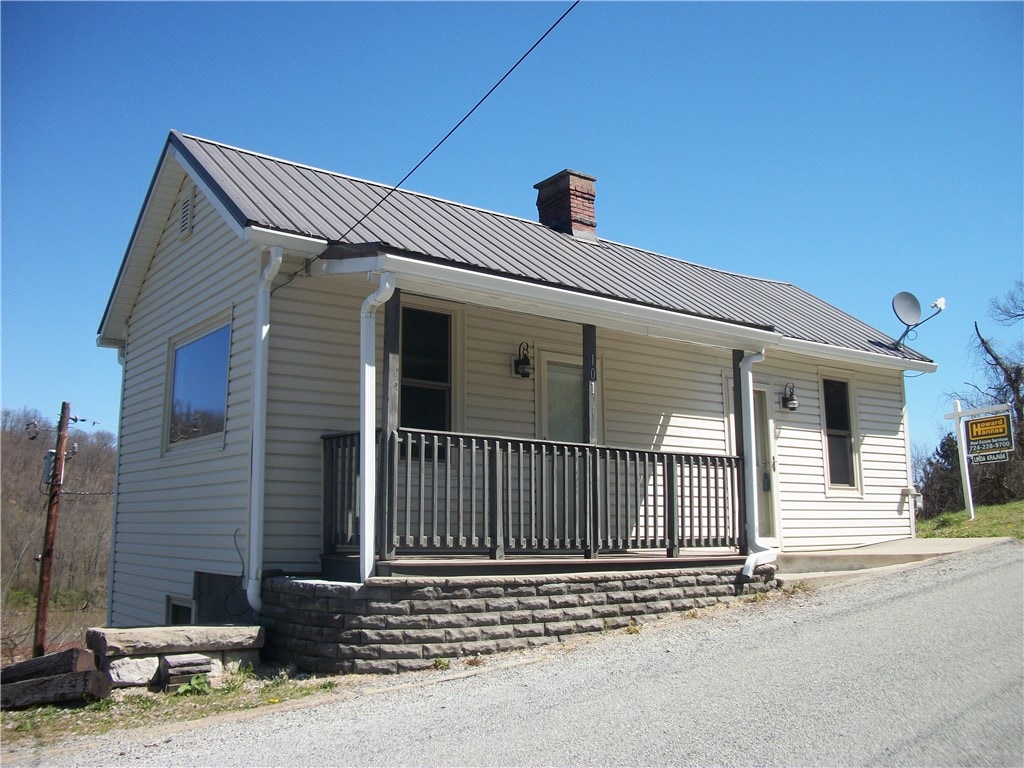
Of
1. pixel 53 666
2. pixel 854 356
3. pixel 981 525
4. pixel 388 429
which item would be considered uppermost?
pixel 854 356

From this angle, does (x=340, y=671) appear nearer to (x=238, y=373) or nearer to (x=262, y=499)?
(x=262, y=499)

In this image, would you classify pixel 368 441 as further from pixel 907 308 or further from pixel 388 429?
pixel 907 308

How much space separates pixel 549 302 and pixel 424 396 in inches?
69.8

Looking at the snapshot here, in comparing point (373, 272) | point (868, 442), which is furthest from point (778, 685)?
point (868, 442)

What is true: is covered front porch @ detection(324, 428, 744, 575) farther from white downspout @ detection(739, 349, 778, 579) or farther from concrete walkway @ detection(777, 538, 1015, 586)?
concrete walkway @ detection(777, 538, 1015, 586)

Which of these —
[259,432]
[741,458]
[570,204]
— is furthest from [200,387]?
[741,458]

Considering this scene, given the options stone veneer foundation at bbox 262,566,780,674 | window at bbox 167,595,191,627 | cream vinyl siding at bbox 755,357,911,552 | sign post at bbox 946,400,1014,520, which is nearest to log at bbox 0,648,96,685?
stone veneer foundation at bbox 262,566,780,674

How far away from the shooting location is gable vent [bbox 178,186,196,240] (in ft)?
34.2

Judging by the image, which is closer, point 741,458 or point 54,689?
point 54,689

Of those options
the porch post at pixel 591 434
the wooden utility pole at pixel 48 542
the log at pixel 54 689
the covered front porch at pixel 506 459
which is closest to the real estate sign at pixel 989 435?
the covered front porch at pixel 506 459

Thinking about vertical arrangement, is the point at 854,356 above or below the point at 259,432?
above

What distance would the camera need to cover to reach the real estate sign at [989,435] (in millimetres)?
14719

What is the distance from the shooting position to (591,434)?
8.92 metres

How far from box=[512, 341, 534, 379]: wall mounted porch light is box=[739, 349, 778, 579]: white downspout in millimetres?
2425
